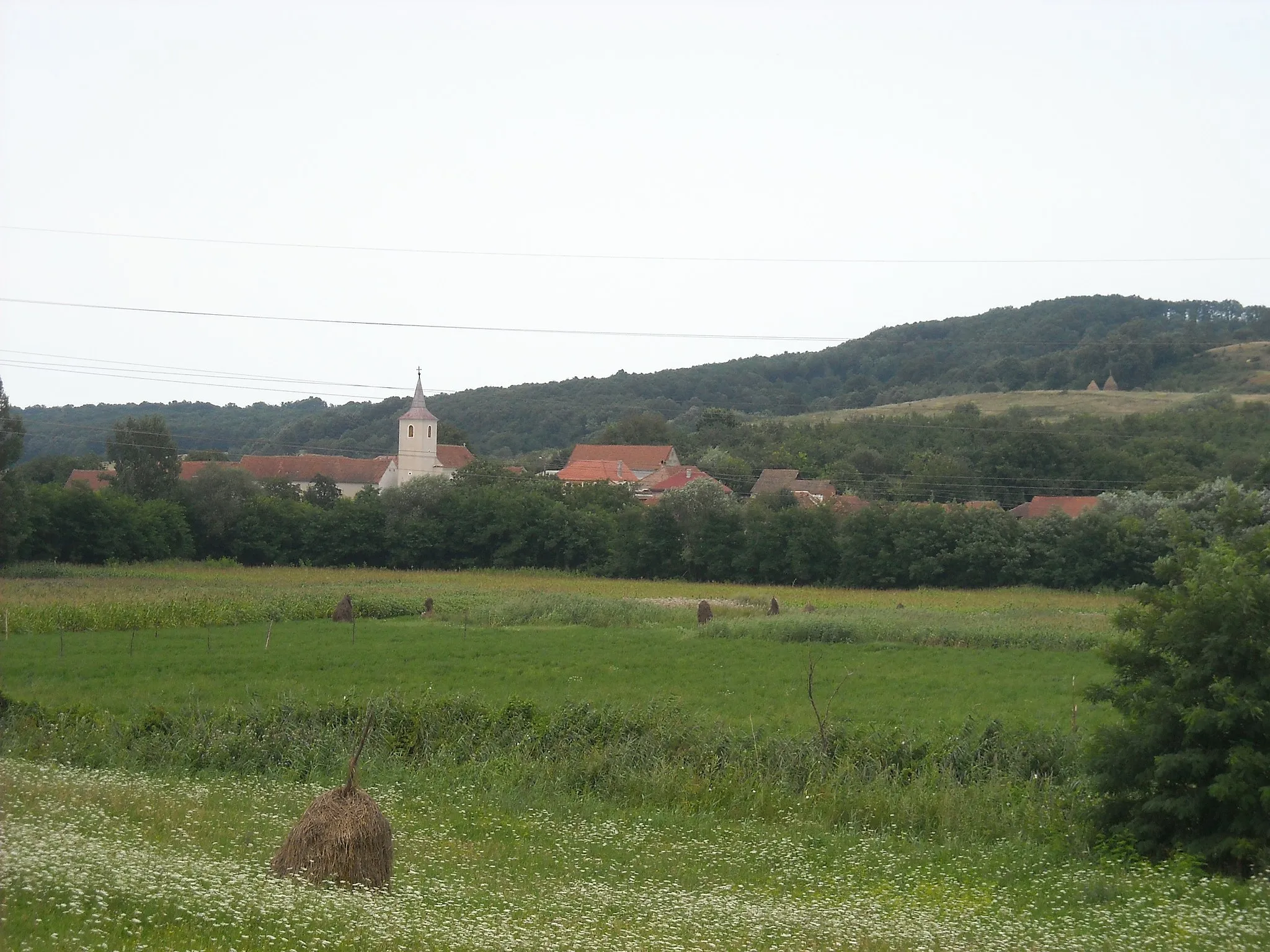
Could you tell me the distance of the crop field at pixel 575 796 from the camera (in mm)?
8109

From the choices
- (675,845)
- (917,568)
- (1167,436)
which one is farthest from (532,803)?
(1167,436)

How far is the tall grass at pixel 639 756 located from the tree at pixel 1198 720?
4.39 feet

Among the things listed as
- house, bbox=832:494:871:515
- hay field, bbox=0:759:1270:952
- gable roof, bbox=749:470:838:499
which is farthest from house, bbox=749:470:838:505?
hay field, bbox=0:759:1270:952

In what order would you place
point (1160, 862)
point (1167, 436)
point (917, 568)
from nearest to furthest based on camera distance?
point (1160, 862), point (917, 568), point (1167, 436)

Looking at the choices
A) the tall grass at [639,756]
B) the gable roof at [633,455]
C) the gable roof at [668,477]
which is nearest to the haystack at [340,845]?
the tall grass at [639,756]

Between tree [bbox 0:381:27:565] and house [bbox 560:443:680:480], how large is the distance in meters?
63.5

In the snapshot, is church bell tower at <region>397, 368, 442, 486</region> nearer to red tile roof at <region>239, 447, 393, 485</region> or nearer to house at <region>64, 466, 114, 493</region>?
red tile roof at <region>239, 447, 393, 485</region>

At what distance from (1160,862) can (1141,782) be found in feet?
2.71

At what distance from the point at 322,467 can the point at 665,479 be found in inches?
1329

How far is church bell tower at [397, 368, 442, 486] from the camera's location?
10981 centimetres

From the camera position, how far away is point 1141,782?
39.9 ft

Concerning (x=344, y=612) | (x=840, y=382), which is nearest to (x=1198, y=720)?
(x=344, y=612)

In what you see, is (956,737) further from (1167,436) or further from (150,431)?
(1167,436)

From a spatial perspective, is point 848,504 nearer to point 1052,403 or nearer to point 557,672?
point 557,672
